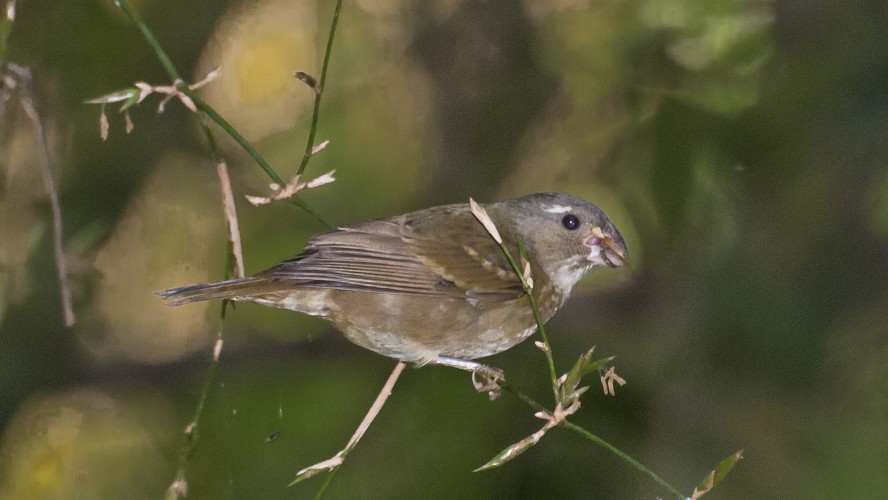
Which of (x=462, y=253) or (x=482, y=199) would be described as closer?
(x=462, y=253)

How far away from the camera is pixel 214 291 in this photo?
1.47m

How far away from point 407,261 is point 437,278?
69 millimetres

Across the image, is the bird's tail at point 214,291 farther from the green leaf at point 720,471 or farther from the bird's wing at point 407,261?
the green leaf at point 720,471

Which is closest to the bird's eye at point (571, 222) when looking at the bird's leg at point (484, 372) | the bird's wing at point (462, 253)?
the bird's wing at point (462, 253)

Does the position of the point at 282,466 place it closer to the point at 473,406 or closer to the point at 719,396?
the point at 473,406

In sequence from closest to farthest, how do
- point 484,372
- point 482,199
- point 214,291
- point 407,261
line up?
point 214,291, point 484,372, point 407,261, point 482,199

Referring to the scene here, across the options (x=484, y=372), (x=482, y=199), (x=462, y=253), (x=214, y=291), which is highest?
(x=214, y=291)

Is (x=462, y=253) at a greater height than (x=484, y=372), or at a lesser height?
greater

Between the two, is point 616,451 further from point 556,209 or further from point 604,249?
point 556,209

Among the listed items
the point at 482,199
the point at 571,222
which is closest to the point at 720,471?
the point at 571,222

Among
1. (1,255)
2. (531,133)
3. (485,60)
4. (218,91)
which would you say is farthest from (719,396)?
(1,255)

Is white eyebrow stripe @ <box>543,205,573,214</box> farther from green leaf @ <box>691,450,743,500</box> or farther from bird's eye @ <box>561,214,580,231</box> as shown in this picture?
green leaf @ <box>691,450,743,500</box>

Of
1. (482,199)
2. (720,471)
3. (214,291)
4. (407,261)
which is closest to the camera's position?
(720,471)

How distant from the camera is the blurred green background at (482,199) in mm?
2939
